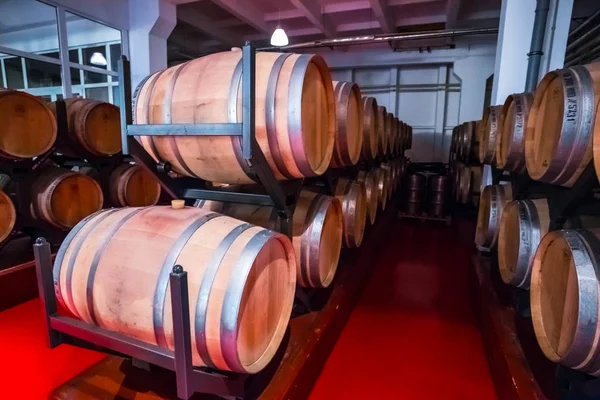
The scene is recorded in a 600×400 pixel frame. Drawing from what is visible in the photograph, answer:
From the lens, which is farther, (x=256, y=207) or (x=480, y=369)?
(x=480, y=369)

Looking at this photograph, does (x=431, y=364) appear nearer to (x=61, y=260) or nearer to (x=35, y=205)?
(x=61, y=260)

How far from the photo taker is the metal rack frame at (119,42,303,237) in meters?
1.51

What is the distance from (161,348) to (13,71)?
28.4ft

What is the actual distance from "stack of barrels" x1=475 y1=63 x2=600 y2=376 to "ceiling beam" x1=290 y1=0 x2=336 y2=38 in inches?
191

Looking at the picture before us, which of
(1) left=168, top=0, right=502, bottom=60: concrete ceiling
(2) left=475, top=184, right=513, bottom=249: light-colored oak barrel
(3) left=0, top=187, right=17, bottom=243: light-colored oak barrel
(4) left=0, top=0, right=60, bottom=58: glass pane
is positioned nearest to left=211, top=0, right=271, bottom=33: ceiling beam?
(1) left=168, top=0, right=502, bottom=60: concrete ceiling

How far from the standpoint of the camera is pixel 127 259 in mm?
1455

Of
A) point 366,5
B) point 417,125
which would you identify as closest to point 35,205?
point 366,5

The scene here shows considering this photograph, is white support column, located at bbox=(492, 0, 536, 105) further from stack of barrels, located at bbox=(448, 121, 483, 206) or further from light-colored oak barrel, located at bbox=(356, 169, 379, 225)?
stack of barrels, located at bbox=(448, 121, 483, 206)

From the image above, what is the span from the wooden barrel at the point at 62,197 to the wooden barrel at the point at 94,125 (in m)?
0.46

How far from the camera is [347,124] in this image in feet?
8.86

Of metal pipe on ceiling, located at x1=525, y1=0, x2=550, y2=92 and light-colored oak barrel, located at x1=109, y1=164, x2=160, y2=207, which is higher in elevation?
metal pipe on ceiling, located at x1=525, y1=0, x2=550, y2=92

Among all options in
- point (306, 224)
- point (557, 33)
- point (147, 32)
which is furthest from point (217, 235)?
point (147, 32)

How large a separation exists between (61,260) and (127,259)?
403 mm

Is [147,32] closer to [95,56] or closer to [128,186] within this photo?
[95,56]
